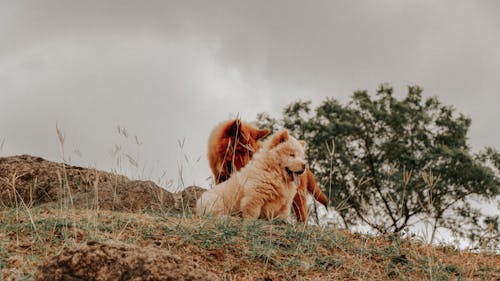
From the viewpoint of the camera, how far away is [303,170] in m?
7.77

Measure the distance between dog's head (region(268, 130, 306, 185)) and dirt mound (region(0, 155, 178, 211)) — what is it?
225 cm

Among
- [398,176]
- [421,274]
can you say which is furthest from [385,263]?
[398,176]

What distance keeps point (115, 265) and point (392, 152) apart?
15.9 m

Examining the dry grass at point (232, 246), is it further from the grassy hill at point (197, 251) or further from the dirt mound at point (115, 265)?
the dirt mound at point (115, 265)

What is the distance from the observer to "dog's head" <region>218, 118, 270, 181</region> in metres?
9.14

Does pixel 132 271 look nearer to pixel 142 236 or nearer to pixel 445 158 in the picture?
pixel 142 236

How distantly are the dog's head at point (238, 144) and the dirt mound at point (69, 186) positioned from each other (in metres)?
1.10

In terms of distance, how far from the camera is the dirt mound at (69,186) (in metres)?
9.67

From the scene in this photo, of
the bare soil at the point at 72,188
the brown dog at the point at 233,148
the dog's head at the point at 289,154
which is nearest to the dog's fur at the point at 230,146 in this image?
the brown dog at the point at 233,148

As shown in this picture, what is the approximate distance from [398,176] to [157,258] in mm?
14557

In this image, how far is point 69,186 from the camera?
32.8 feet

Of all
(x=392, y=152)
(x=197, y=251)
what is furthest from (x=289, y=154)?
(x=392, y=152)

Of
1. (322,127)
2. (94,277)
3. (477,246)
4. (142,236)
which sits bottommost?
(94,277)

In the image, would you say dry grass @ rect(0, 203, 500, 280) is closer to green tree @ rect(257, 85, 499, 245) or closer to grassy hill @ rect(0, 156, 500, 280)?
grassy hill @ rect(0, 156, 500, 280)
